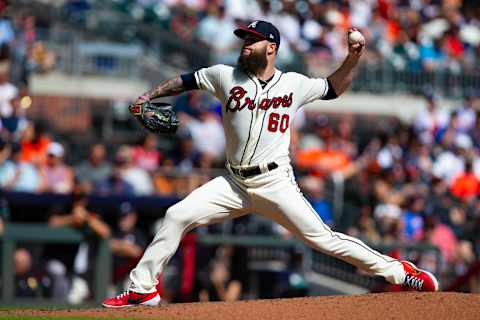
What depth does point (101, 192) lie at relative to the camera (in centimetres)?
1285

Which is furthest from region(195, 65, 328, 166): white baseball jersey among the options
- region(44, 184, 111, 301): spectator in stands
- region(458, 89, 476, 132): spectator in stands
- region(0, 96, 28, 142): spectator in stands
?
region(458, 89, 476, 132): spectator in stands

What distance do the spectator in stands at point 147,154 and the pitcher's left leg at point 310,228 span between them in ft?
19.2

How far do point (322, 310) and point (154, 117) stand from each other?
1.80m

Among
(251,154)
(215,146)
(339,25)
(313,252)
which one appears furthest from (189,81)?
(339,25)

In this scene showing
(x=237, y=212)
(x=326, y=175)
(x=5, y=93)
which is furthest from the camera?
(x=326, y=175)

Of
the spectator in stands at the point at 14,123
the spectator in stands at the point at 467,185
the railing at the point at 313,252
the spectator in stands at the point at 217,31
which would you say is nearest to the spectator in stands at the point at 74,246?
the railing at the point at 313,252

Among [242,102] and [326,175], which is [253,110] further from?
[326,175]

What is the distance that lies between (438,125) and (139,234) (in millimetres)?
7278

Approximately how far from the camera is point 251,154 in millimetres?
7863

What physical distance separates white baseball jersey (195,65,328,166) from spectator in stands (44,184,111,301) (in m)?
4.45

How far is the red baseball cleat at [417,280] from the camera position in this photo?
27.1ft

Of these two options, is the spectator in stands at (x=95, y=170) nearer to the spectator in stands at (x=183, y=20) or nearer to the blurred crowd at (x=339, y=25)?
the blurred crowd at (x=339, y=25)

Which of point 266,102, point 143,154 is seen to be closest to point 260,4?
point 143,154

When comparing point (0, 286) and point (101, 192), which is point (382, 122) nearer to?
point (101, 192)
